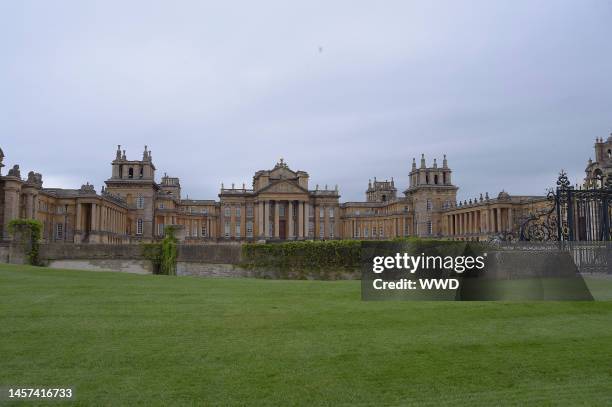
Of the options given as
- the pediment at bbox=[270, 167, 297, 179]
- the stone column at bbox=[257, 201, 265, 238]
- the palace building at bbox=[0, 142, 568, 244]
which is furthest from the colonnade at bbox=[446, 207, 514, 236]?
the stone column at bbox=[257, 201, 265, 238]

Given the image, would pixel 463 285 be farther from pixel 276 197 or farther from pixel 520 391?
pixel 276 197

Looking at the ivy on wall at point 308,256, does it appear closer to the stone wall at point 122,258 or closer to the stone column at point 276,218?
the stone wall at point 122,258

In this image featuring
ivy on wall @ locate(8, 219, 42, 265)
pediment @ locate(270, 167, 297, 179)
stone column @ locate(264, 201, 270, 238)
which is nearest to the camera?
ivy on wall @ locate(8, 219, 42, 265)

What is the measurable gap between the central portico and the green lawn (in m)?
71.9

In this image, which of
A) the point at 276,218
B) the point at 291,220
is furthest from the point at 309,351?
the point at 291,220

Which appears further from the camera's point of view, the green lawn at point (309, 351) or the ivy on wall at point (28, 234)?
the ivy on wall at point (28, 234)

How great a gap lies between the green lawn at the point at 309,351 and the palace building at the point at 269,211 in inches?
2083

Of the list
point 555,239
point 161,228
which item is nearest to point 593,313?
point 555,239

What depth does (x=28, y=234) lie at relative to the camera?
33.0 metres

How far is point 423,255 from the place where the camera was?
11.7 metres

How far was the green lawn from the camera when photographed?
20.0ft

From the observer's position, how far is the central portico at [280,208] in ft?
274

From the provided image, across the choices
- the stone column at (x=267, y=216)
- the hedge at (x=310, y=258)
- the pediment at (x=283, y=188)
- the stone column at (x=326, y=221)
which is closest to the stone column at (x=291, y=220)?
the pediment at (x=283, y=188)

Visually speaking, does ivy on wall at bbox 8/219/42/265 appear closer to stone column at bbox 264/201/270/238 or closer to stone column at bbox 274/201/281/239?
stone column at bbox 264/201/270/238
